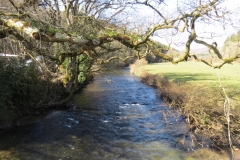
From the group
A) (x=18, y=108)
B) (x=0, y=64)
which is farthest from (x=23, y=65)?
(x=18, y=108)

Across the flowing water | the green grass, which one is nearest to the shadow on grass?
the green grass

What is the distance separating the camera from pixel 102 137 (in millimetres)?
9148

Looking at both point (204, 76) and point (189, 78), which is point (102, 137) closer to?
point (189, 78)

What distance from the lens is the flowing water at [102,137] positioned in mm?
7582

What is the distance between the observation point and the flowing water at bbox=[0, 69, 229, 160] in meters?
7.58

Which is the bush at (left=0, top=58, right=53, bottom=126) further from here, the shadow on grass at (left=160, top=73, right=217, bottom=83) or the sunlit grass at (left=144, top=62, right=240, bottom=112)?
the shadow on grass at (left=160, top=73, right=217, bottom=83)

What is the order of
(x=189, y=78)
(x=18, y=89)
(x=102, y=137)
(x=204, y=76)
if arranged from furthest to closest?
(x=204, y=76), (x=189, y=78), (x=18, y=89), (x=102, y=137)

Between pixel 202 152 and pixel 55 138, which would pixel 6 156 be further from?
pixel 202 152

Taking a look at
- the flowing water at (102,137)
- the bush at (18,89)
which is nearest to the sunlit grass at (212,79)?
the flowing water at (102,137)

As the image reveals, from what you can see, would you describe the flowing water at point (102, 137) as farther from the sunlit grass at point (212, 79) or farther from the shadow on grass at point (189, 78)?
the shadow on grass at point (189, 78)

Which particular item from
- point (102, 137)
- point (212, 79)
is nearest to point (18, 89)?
point (102, 137)

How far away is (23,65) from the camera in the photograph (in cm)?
1030

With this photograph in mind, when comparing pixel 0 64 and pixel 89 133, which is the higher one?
pixel 0 64

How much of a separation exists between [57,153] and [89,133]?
222 centimetres
